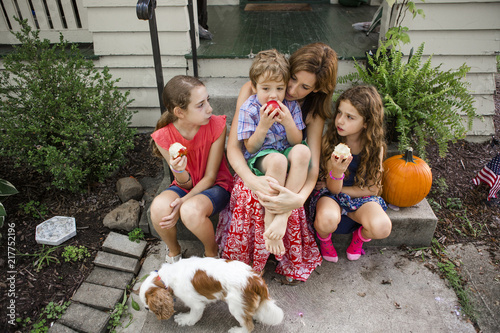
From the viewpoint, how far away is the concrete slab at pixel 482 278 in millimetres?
2029

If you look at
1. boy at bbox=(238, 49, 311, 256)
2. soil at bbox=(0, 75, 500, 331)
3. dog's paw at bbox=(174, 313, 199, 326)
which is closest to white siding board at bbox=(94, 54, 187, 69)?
soil at bbox=(0, 75, 500, 331)

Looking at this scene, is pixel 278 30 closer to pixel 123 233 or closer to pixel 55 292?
pixel 123 233

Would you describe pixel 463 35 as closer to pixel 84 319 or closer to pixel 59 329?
pixel 84 319

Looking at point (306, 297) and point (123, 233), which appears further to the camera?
point (123, 233)

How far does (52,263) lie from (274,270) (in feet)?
5.44

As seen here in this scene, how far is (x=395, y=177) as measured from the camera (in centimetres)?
244

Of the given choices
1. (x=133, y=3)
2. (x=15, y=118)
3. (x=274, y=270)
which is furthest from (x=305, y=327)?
(x=133, y=3)

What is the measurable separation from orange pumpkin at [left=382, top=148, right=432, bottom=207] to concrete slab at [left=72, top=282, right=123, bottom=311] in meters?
2.13

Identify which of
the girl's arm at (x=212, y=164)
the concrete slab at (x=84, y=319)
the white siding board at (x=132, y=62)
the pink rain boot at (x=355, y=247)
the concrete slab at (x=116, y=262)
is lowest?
the concrete slab at (x=84, y=319)

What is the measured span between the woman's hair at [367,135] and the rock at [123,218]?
159 cm

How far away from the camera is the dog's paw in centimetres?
197

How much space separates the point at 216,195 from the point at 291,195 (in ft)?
1.97

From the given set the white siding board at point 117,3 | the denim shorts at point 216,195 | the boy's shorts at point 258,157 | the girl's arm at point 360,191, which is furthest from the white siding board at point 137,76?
the girl's arm at point 360,191

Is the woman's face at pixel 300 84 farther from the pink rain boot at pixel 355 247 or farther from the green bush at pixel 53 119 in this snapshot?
the green bush at pixel 53 119
